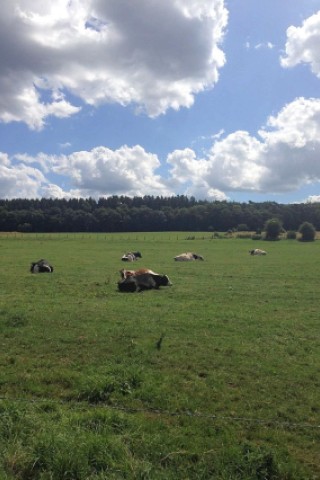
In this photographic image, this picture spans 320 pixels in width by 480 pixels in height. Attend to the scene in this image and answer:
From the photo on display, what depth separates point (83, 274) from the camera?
24.7 m

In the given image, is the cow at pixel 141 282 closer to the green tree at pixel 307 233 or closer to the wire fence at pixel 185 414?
the wire fence at pixel 185 414

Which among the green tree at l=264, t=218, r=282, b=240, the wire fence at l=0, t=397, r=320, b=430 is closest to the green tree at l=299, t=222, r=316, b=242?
the green tree at l=264, t=218, r=282, b=240

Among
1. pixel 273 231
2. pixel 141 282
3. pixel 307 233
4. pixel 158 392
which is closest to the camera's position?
pixel 158 392

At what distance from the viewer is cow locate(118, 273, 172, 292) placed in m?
18.7

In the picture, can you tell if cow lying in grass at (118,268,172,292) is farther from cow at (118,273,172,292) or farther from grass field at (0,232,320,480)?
grass field at (0,232,320,480)

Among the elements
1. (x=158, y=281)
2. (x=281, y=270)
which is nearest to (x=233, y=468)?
(x=158, y=281)

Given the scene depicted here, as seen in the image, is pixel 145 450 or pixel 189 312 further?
pixel 189 312

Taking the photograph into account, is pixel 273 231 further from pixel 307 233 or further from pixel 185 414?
pixel 185 414

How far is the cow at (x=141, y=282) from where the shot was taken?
61.4 ft

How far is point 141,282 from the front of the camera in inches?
774

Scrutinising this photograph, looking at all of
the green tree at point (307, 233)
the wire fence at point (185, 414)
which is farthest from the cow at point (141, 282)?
the green tree at point (307, 233)

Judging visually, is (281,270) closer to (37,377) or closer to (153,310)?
(153,310)

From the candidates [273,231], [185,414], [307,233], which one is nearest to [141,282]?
[185,414]

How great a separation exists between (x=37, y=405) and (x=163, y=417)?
2013mm
